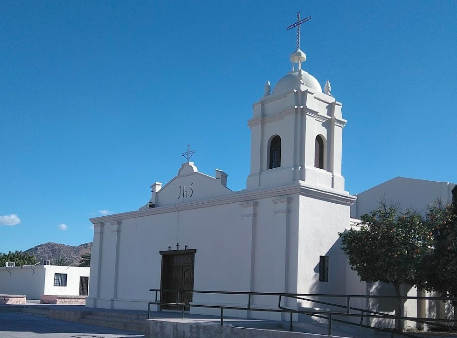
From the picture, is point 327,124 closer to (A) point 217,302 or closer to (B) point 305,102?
(B) point 305,102

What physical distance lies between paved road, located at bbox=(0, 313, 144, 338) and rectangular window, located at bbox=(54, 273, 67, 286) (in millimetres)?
26915

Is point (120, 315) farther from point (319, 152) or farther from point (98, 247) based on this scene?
point (319, 152)

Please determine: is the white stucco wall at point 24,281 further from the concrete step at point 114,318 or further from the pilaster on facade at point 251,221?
the pilaster on facade at point 251,221

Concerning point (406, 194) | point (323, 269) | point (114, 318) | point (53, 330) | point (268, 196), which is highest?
point (406, 194)

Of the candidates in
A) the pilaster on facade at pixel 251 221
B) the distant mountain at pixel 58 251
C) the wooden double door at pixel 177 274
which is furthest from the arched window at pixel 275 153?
the distant mountain at pixel 58 251

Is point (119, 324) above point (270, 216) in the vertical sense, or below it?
below

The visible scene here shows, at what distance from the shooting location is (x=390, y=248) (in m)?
18.9

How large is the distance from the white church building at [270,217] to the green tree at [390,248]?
1.40 metres

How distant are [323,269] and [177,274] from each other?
21.2 feet

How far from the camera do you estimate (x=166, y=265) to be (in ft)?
81.5

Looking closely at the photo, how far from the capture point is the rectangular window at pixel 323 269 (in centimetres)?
2033

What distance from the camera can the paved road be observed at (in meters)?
17.4

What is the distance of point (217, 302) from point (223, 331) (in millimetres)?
6693

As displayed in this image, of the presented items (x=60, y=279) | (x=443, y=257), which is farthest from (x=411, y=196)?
(x=60, y=279)
